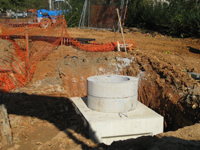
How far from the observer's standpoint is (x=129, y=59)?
7777mm

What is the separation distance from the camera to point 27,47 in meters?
7.43

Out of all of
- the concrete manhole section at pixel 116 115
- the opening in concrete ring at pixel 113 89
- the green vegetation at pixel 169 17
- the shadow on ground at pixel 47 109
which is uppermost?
the green vegetation at pixel 169 17

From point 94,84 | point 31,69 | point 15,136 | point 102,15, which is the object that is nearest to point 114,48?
point 31,69

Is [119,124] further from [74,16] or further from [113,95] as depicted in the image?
[74,16]

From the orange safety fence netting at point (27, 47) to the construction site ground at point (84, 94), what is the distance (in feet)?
0.85

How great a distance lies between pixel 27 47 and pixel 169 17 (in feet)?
29.6

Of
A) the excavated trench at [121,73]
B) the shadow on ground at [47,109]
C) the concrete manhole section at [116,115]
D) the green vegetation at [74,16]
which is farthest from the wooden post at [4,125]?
the green vegetation at [74,16]

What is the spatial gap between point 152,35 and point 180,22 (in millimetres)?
1765

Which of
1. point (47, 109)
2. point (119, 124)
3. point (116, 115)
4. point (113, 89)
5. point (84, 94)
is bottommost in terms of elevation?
point (47, 109)

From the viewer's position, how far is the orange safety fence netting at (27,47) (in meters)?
7.43

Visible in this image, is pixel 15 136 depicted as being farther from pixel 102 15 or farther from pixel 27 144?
pixel 102 15

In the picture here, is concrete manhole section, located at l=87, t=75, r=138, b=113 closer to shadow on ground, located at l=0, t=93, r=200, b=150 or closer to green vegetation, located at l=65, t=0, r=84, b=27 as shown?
shadow on ground, located at l=0, t=93, r=200, b=150

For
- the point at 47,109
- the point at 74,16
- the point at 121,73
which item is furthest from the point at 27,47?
the point at 74,16

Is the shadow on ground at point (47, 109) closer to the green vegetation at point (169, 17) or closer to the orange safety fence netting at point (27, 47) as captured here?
the orange safety fence netting at point (27, 47)
